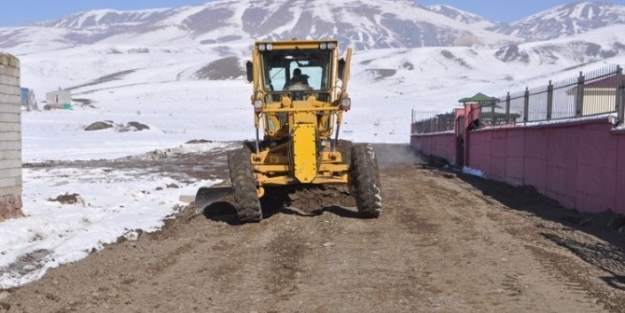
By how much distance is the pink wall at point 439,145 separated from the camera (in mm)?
30641

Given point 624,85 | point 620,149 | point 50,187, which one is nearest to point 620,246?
point 620,149

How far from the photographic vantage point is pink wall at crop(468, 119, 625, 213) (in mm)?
12273

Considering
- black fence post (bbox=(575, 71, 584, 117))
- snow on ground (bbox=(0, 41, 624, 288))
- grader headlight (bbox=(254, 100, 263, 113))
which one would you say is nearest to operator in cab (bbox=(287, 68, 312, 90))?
grader headlight (bbox=(254, 100, 263, 113))

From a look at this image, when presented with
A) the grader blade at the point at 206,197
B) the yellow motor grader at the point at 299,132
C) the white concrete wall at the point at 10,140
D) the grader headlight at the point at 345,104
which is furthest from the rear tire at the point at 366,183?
the white concrete wall at the point at 10,140

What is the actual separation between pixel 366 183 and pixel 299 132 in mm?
1313

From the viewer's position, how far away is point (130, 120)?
6819 centimetres

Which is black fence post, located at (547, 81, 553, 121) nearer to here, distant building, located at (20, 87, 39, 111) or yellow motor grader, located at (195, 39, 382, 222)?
yellow motor grader, located at (195, 39, 382, 222)

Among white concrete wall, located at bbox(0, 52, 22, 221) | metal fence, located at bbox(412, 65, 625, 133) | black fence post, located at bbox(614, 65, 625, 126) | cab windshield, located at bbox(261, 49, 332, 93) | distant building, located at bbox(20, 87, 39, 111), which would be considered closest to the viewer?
white concrete wall, located at bbox(0, 52, 22, 221)

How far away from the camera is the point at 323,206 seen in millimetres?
14281

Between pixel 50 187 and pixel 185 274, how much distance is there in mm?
10008

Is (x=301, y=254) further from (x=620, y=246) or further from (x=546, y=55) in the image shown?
(x=546, y=55)

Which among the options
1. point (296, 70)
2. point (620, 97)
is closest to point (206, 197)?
point (296, 70)

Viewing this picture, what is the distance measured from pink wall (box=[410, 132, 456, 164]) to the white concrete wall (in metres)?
19.8

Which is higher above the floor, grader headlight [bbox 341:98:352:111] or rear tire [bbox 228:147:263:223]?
grader headlight [bbox 341:98:352:111]
